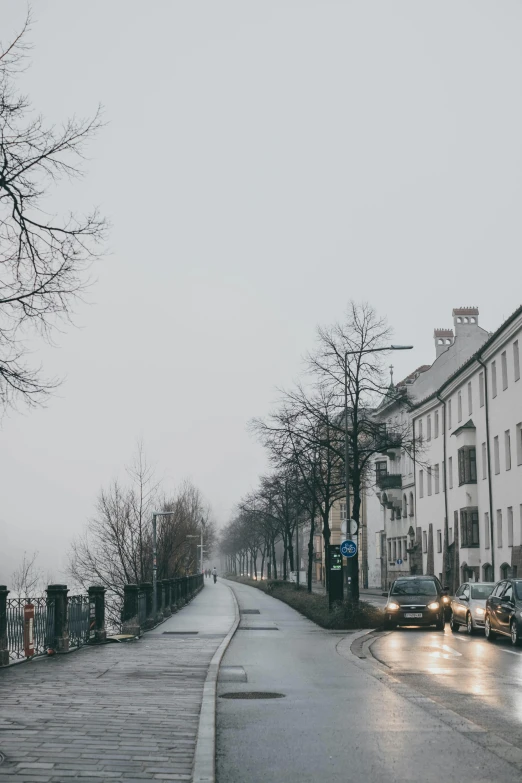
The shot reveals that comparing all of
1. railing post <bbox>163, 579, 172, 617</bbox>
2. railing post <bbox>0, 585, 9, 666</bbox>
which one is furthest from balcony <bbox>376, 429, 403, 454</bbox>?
railing post <bbox>0, 585, 9, 666</bbox>

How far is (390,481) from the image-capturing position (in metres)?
72.0

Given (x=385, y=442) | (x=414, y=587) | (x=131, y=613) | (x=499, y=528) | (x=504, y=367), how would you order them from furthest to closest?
(x=499, y=528) < (x=504, y=367) < (x=385, y=442) < (x=414, y=587) < (x=131, y=613)

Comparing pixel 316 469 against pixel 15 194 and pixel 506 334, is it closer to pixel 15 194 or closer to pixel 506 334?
pixel 506 334

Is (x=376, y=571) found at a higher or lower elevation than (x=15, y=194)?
lower

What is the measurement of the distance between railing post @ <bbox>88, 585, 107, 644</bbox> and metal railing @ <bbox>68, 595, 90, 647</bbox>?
0.60ft

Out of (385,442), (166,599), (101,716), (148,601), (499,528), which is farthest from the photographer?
(499,528)

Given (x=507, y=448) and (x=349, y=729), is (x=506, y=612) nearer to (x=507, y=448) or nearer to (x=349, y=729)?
(x=349, y=729)

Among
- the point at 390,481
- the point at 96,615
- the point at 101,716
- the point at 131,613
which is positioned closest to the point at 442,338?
the point at 390,481

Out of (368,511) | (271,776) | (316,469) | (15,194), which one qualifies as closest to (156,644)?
(15,194)

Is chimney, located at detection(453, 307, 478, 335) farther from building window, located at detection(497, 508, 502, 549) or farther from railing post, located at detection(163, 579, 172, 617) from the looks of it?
railing post, located at detection(163, 579, 172, 617)

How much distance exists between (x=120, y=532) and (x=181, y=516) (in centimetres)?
1000

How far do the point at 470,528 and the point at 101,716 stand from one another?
42.0 meters

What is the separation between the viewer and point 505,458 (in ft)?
147

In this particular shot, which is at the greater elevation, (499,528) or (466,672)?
(499,528)
